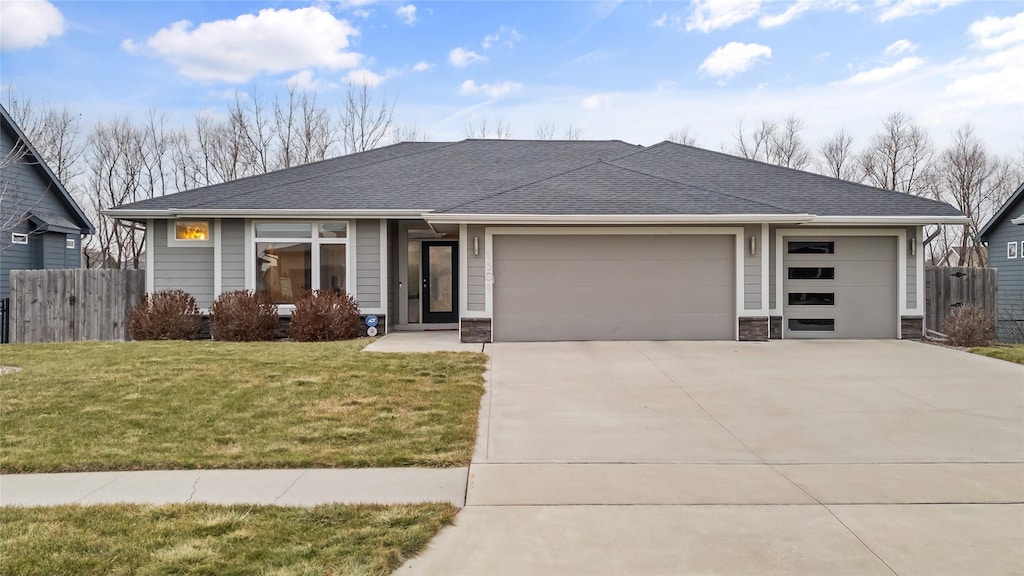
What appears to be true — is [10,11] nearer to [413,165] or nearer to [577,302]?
[413,165]

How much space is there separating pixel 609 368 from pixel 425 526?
555 cm

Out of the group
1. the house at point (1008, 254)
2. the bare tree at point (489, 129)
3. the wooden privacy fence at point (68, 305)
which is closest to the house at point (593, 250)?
the wooden privacy fence at point (68, 305)

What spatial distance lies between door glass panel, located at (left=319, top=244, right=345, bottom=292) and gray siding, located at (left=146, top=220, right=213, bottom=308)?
7.59 ft

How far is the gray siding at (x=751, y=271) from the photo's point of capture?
37.0 ft

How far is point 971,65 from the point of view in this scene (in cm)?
1300

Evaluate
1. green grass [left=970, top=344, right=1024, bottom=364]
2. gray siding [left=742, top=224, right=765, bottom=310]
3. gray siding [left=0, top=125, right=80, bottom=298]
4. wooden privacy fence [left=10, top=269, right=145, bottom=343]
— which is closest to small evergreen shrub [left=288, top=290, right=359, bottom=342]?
wooden privacy fence [left=10, top=269, right=145, bottom=343]

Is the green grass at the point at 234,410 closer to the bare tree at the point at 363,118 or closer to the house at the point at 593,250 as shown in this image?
the house at the point at 593,250

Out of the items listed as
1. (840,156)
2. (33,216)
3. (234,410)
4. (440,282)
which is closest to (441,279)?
(440,282)

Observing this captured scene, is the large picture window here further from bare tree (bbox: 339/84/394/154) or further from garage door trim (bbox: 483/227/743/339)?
bare tree (bbox: 339/84/394/154)

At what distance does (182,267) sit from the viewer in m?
12.6

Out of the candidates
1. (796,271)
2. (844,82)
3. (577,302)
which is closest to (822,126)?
(844,82)

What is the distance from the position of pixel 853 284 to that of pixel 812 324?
3.50 feet

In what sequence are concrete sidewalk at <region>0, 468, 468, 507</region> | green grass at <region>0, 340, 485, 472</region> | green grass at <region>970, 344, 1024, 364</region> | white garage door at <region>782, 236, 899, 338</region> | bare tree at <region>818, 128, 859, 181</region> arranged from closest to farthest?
concrete sidewalk at <region>0, 468, 468, 507</region>
green grass at <region>0, 340, 485, 472</region>
green grass at <region>970, 344, 1024, 364</region>
white garage door at <region>782, 236, 899, 338</region>
bare tree at <region>818, 128, 859, 181</region>

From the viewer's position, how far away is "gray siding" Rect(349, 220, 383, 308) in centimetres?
1262
